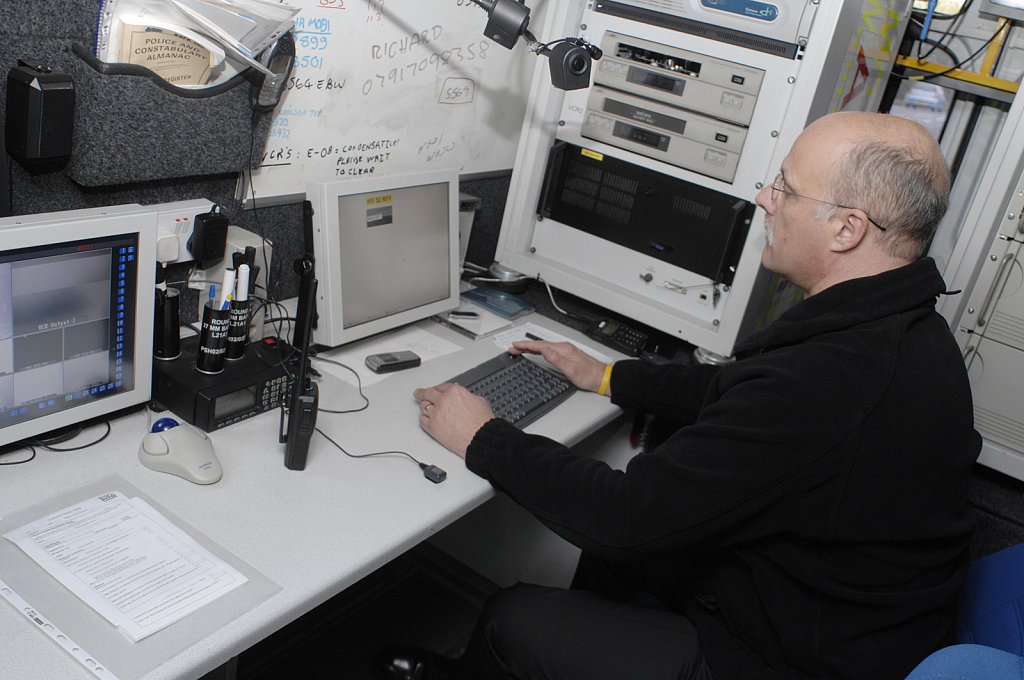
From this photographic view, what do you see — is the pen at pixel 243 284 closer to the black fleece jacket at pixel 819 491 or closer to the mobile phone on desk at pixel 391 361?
the mobile phone on desk at pixel 391 361

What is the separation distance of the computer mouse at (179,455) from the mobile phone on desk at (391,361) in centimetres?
39

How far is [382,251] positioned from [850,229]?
75 centimetres

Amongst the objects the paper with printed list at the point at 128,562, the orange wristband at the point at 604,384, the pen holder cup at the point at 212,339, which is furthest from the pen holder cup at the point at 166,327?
the orange wristband at the point at 604,384

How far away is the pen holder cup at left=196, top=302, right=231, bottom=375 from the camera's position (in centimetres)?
115

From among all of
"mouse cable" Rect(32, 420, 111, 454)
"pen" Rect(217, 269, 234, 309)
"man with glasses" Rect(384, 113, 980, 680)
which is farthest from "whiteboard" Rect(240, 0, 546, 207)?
"man with glasses" Rect(384, 113, 980, 680)

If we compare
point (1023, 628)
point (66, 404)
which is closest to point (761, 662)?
point (1023, 628)

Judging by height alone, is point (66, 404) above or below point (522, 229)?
below

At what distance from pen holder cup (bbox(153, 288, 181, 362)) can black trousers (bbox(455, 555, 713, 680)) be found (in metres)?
0.59

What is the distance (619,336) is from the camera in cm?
170

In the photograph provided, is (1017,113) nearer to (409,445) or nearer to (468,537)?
(409,445)

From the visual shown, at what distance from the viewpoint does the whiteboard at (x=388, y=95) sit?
1.36m

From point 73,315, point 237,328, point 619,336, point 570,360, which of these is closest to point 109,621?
point 73,315

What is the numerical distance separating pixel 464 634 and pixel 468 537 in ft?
0.65

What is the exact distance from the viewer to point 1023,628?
991 millimetres
